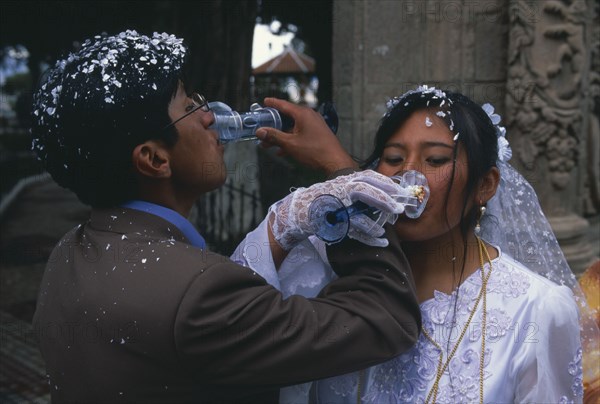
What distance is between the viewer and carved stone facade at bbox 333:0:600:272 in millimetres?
3893

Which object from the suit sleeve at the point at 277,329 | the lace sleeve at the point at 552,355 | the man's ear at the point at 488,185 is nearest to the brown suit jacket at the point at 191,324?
the suit sleeve at the point at 277,329

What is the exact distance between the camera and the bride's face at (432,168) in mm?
1986

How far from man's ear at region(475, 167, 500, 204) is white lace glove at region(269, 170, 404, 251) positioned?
545mm

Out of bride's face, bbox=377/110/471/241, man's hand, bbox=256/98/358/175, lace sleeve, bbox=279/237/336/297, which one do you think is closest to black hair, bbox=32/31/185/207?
man's hand, bbox=256/98/358/175

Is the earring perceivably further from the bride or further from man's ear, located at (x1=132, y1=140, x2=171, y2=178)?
man's ear, located at (x1=132, y1=140, x2=171, y2=178)

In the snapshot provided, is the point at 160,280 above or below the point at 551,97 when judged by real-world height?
below

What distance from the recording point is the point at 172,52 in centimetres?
170

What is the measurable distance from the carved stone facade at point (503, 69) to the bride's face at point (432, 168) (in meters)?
2.18

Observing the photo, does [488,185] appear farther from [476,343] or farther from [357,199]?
[357,199]

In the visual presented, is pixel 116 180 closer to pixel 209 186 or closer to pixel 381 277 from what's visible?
pixel 209 186

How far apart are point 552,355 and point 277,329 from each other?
0.98m

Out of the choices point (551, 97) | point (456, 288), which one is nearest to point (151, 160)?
point (456, 288)

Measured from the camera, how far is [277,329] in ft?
4.75

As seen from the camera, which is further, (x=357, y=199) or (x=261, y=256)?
(x=261, y=256)
